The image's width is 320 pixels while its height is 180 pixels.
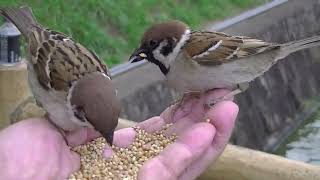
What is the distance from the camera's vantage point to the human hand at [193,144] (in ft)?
7.54

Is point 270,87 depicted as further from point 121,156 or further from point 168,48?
point 121,156

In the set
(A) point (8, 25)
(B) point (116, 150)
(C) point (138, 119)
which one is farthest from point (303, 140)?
(B) point (116, 150)

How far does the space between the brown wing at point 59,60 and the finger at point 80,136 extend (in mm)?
176

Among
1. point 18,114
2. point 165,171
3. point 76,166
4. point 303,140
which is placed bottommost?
point 303,140

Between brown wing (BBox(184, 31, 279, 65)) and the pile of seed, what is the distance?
485 millimetres

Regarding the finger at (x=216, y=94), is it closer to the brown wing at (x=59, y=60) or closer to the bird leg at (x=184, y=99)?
the bird leg at (x=184, y=99)

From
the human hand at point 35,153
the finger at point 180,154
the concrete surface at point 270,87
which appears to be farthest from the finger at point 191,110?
the concrete surface at point 270,87

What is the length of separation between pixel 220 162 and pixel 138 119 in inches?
75.4

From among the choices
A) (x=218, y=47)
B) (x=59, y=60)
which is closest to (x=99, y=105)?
(x=59, y=60)

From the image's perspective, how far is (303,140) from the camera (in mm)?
5723

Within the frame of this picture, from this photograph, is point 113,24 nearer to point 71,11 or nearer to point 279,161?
point 71,11

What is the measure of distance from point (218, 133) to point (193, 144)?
0.14 meters

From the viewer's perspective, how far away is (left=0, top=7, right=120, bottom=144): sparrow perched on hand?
238 centimetres

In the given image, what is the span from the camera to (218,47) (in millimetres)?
3184
